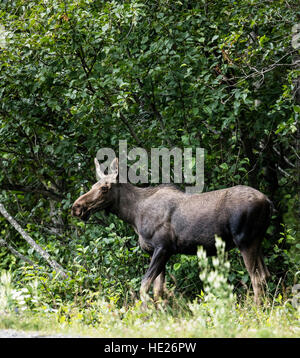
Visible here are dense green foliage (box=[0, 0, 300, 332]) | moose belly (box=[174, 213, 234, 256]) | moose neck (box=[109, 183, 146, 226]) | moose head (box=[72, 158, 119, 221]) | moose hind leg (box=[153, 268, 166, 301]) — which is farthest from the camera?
dense green foliage (box=[0, 0, 300, 332])

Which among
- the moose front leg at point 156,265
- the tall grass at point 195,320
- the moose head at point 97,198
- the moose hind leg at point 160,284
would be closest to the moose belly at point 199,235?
the moose front leg at point 156,265

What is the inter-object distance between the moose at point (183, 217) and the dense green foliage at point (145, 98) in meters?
1.22

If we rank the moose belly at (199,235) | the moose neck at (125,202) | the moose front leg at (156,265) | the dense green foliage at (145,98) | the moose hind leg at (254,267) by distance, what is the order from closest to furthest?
1. the moose hind leg at (254,267)
2. the moose belly at (199,235)
3. the moose front leg at (156,265)
4. the moose neck at (125,202)
5. the dense green foliage at (145,98)

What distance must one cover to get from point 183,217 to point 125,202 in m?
1.03

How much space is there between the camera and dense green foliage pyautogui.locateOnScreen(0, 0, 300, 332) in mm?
9781

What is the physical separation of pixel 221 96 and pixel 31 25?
3.56m

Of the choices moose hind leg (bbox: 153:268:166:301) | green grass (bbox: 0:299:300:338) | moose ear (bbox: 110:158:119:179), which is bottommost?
moose hind leg (bbox: 153:268:166:301)

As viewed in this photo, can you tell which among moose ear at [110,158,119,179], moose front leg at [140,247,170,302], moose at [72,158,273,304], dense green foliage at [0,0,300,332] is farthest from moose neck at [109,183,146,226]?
dense green foliage at [0,0,300,332]

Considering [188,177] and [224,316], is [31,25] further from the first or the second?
[224,316]

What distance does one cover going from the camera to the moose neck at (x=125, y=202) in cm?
895

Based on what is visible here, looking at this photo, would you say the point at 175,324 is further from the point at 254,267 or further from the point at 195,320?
the point at 254,267

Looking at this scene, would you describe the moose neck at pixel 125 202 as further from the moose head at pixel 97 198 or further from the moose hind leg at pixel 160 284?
the moose hind leg at pixel 160 284

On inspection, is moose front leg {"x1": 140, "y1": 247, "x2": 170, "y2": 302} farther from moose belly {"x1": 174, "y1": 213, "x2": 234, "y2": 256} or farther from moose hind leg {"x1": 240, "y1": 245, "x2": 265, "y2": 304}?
moose hind leg {"x1": 240, "y1": 245, "x2": 265, "y2": 304}

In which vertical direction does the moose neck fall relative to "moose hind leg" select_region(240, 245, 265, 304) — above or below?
above
